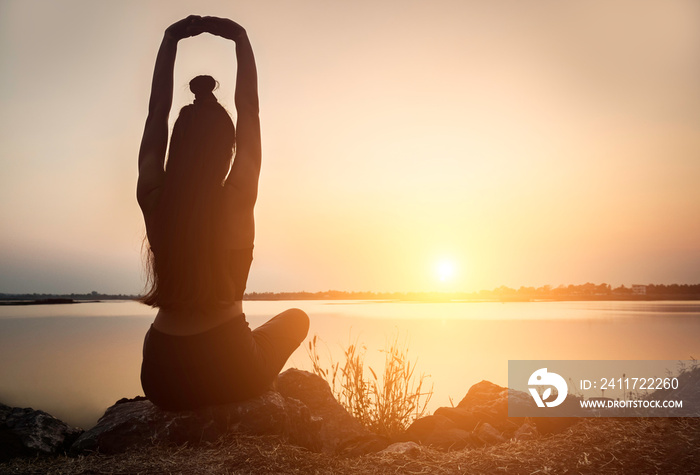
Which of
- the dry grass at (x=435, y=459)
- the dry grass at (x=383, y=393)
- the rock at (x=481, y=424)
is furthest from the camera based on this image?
the dry grass at (x=383, y=393)

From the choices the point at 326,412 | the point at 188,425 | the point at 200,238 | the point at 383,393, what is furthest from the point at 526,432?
the point at 200,238

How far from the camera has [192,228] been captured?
3.32 metres

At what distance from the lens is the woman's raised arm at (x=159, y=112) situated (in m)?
3.50

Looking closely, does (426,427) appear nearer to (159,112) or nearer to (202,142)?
(202,142)

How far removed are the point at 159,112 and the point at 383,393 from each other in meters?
4.29

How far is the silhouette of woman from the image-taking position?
335 centimetres

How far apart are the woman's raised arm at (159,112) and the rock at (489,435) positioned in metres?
3.95

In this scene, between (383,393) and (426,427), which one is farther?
(383,393)

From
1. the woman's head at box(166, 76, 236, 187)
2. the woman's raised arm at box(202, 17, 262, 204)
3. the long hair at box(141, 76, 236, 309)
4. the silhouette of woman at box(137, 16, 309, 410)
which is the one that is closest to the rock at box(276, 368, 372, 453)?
the silhouette of woman at box(137, 16, 309, 410)

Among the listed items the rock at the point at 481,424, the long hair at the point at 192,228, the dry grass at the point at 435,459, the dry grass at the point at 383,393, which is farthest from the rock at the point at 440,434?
the long hair at the point at 192,228

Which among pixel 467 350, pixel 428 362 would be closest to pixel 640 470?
pixel 428 362

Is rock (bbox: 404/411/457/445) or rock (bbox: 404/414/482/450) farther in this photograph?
rock (bbox: 404/411/457/445)

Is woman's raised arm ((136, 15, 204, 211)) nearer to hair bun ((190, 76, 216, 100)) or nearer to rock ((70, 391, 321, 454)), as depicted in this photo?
hair bun ((190, 76, 216, 100))

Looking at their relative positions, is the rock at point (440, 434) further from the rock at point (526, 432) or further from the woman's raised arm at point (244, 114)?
the woman's raised arm at point (244, 114)
